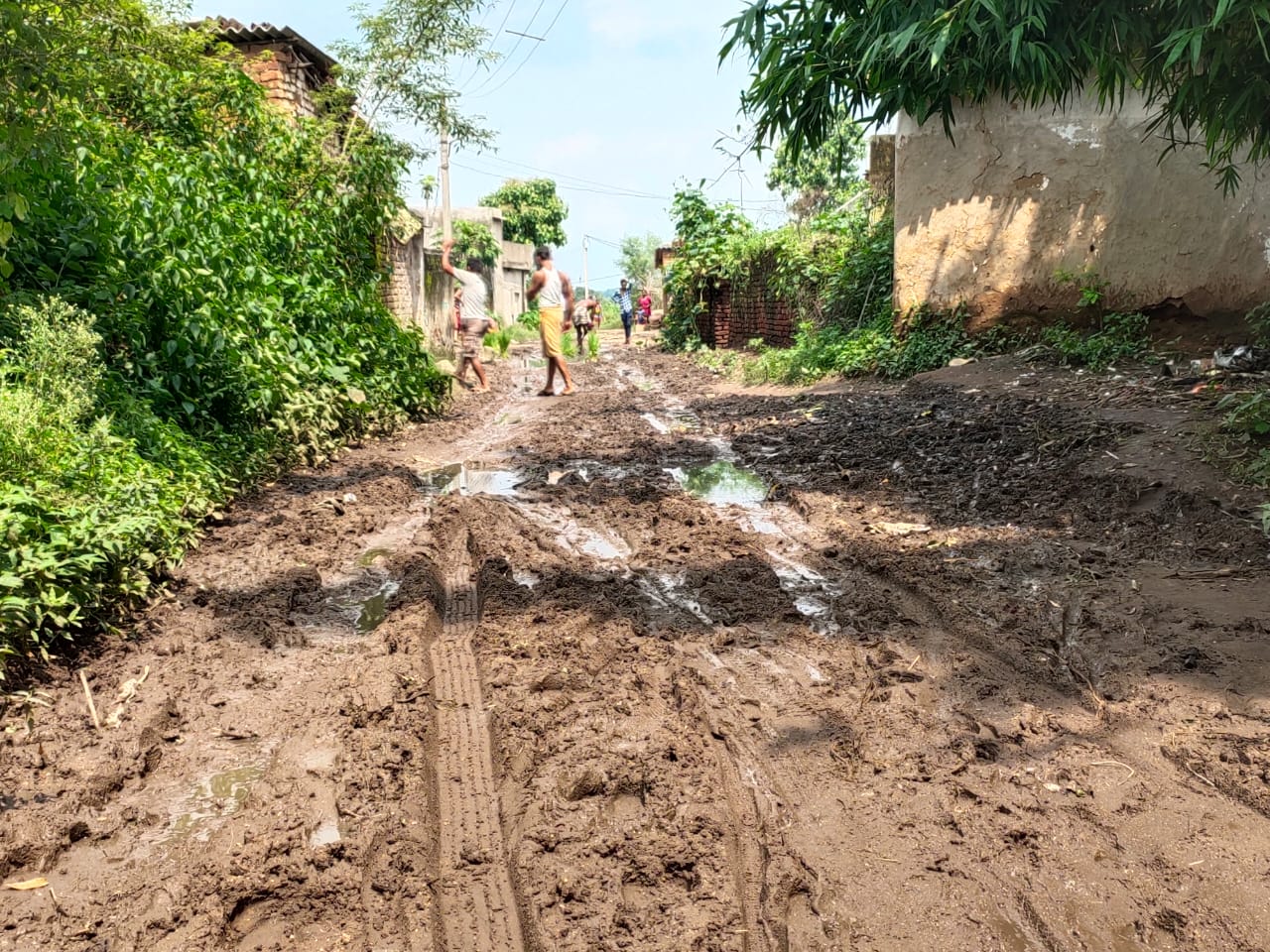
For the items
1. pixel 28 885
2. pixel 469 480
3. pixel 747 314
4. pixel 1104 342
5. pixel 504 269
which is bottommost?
pixel 28 885

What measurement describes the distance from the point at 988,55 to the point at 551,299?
26.1 feet

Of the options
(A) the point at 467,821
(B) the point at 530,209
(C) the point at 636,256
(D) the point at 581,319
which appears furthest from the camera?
(C) the point at 636,256

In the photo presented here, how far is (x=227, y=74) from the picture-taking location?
8852mm

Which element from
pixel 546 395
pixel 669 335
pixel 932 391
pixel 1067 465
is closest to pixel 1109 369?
pixel 932 391

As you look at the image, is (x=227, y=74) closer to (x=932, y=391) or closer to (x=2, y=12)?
(x=2, y=12)

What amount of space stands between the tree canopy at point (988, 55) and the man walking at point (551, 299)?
5.95 meters

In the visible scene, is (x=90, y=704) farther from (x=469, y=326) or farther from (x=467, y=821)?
(x=469, y=326)

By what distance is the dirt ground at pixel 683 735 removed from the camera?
2.29 m

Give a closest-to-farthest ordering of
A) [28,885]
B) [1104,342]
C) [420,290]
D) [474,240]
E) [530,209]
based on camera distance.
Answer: [28,885] < [1104,342] < [420,290] < [474,240] < [530,209]

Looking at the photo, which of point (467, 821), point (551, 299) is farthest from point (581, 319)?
point (467, 821)

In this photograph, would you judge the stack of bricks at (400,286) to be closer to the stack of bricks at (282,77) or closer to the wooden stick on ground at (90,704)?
the stack of bricks at (282,77)

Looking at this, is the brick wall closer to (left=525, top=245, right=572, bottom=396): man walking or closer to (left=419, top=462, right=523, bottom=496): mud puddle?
(left=525, top=245, right=572, bottom=396): man walking

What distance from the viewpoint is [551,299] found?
12445 millimetres

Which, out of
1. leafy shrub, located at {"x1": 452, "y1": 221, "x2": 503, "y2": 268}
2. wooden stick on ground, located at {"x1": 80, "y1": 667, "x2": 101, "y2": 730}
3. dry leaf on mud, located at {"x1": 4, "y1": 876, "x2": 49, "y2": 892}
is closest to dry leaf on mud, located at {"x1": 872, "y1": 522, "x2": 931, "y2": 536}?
wooden stick on ground, located at {"x1": 80, "y1": 667, "x2": 101, "y2": 730}
